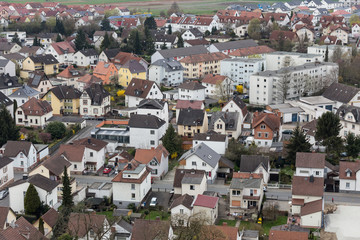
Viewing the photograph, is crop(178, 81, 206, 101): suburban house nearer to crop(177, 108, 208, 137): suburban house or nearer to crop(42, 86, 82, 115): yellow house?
crop(177, 108, 208, 137): suburban house

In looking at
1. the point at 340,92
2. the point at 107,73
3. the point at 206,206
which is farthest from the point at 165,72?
the point at 206,206

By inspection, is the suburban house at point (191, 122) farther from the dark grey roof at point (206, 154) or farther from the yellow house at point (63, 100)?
the yellow house at point (63, 100)

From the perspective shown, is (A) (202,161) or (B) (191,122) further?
(B) (191,122)

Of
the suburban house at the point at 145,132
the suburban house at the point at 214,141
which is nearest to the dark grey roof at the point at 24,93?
the suburban house at the point at 145,132

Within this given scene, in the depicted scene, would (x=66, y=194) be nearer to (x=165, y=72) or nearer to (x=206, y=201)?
(x=206, y=201)

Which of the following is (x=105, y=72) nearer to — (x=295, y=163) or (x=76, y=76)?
(x=76, y=76)

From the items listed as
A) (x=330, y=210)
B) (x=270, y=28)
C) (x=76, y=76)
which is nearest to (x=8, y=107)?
(x=76, y=76)
